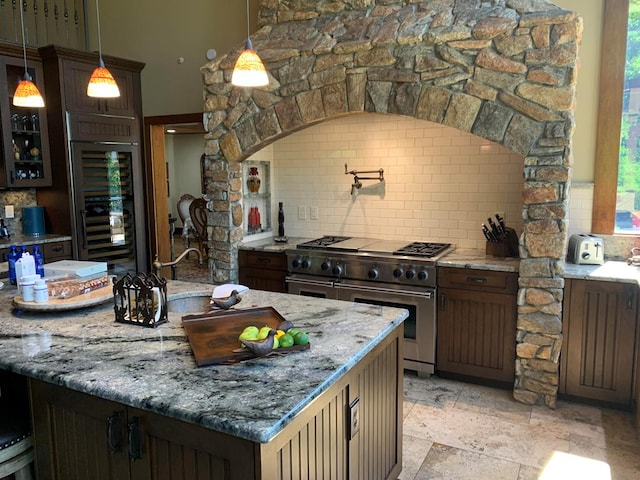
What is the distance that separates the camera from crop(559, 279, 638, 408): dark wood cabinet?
327 cm

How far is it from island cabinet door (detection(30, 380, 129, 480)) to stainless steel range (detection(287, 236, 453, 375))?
2.56m

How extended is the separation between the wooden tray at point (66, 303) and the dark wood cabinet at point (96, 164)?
2.81m

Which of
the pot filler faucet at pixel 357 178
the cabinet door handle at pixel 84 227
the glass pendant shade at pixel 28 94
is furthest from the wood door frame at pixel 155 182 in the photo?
the glass pendant shade at pixel 28 94

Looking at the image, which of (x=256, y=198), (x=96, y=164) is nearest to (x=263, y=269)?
(x=256, y=198)

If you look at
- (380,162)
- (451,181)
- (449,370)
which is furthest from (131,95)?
(449,370)

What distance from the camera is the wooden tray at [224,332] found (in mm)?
1854

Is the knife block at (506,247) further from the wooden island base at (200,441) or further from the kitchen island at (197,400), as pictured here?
the wooden island base at (200,441)

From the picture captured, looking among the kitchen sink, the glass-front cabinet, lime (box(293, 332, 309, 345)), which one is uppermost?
the glass-front cabinet

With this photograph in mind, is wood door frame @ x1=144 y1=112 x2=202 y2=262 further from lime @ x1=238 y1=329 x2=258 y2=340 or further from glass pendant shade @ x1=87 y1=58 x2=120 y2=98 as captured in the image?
lime @ x1=238 y1=329 x2=258 y2=340

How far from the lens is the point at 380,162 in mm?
4660

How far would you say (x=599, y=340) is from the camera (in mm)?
3361

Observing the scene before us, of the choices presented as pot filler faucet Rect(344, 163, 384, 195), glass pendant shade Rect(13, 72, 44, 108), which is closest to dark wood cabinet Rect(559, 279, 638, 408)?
pot filler faucet Rect(344, 163, 384, 195)

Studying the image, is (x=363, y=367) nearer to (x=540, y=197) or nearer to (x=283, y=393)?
(x=283, y=393)

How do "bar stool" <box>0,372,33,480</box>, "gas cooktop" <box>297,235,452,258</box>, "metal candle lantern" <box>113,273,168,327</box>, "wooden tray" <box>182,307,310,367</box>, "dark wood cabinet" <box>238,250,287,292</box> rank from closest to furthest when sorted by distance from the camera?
"wooden tray" <box>182,307,310,367</box>
"bar stool" <box>0,372,33,480</box>
"metal candle lantern" <box>113,273,168,327</box>
"gas cooktop" <box>297,235,452,258</box>
"dark wood cabinet" <box>238,250,287,292</box>
